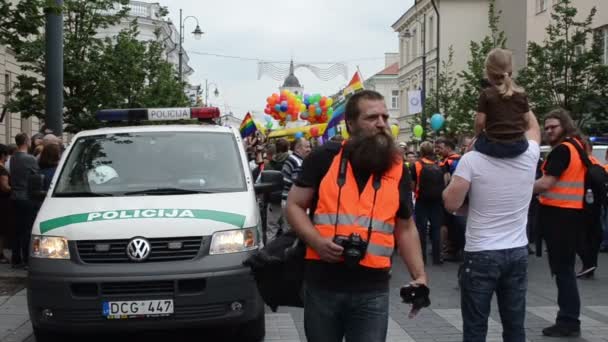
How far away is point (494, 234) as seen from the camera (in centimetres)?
498

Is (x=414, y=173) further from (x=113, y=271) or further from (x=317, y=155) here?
(x=317, y=155)

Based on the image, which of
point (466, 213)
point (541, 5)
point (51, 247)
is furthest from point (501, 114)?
point (541, 5)

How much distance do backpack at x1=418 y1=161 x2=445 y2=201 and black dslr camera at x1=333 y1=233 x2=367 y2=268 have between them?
9315mm

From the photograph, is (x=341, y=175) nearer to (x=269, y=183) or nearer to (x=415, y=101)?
(x=269, y=183)

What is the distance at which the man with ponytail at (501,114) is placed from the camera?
16.2 feet

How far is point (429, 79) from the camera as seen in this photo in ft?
206

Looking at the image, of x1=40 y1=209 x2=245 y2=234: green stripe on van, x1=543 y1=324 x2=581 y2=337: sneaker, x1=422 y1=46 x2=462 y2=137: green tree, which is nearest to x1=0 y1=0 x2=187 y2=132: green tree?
x1=40 y1=209 x2=245 y2=234: green stripe on van

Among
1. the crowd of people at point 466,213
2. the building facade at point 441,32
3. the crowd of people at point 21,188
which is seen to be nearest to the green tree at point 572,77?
the crowd of people at point 21,188

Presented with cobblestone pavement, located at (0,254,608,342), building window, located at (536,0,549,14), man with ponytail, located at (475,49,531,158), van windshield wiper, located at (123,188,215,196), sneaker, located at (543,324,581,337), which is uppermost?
building window, located at (536,0,549,14)

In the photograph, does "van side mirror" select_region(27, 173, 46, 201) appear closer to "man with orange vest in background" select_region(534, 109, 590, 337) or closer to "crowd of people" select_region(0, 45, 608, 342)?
"crowd of people" select_region(0, 45, 608, 342)

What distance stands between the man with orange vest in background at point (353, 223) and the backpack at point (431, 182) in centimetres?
899

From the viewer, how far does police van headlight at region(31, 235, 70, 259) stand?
6.46m

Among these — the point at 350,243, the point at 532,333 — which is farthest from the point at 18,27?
the point at 350,243

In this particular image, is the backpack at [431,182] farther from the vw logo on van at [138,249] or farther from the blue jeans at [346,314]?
the blue jeans at [346,314]
